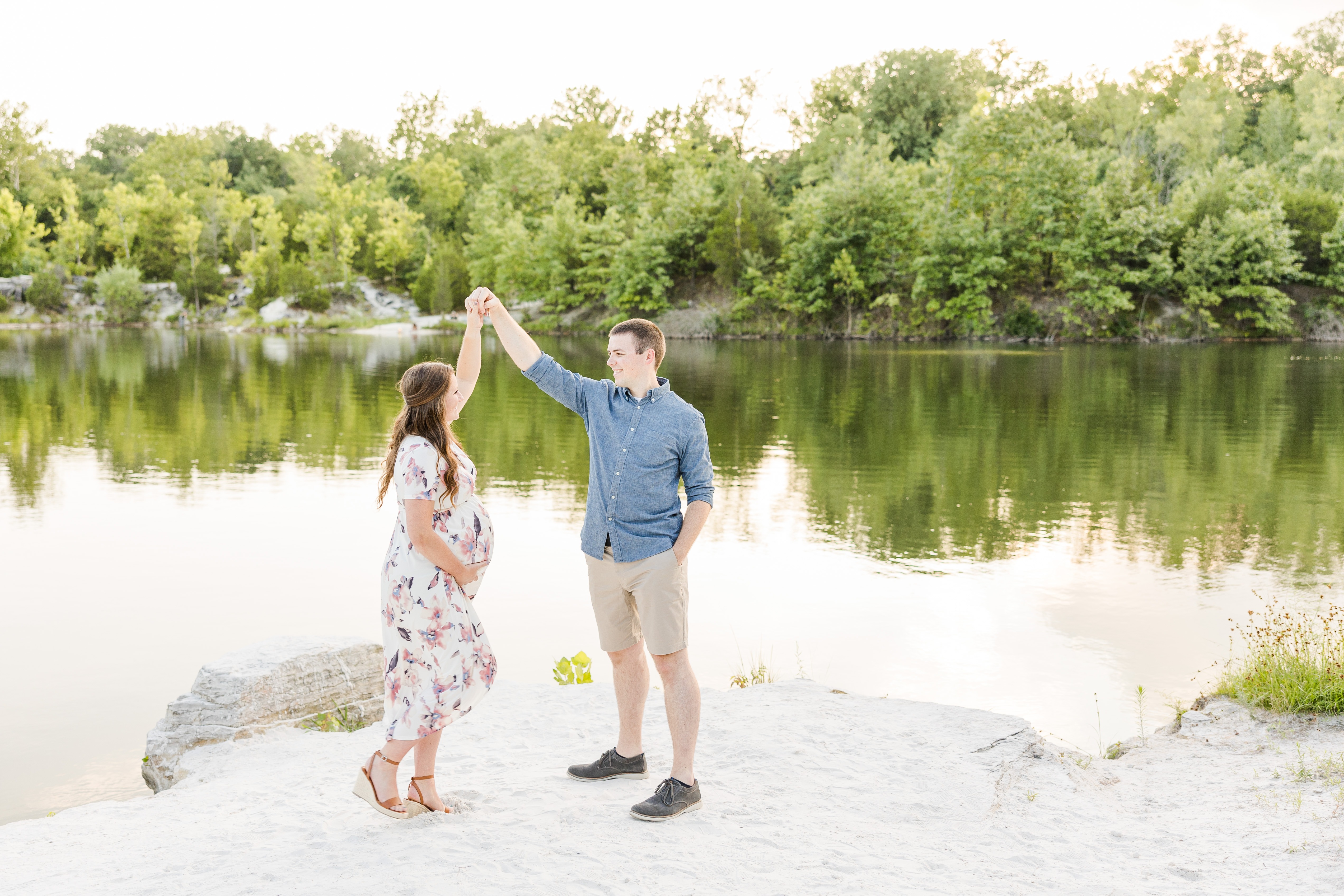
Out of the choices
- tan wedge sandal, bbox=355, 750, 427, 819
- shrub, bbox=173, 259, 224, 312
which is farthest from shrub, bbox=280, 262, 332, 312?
tan wedge sandal, bbox=355, 750, 427, 819

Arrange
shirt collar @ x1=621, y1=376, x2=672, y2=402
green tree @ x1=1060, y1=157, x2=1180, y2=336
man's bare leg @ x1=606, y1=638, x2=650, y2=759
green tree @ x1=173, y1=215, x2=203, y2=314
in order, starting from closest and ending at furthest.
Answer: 1. shirt collar @ x1=621, y1=376, x2=672, y2=402
2. man's bare leg @ x1=606, y1=638, x2=650, y2=759
3. green tree @ x1=1060, y1=157, x2=1180, y2=336
4. green tree @ x1=173, y1=215, x2=203, y2=314

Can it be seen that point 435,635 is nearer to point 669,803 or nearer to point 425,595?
point 425,595

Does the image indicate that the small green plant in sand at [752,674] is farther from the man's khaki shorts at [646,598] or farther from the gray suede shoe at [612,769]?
the man's khaki shorts at [646,598]

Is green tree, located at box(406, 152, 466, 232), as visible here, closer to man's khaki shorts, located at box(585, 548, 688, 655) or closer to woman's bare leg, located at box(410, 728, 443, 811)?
man's khaki shorts, located at box(585, 548, 688, 655)

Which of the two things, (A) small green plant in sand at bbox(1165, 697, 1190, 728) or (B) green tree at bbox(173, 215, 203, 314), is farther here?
(B) green tree at bbox(173, 215, 203, 314)

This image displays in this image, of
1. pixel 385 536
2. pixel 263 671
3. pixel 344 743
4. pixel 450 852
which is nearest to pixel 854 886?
pixel 450 852

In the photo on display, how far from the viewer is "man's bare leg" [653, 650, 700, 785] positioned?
4383 millimetres

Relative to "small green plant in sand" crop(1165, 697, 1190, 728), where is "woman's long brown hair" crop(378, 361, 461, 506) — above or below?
above

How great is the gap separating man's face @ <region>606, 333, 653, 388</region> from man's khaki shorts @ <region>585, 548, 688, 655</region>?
2.46 ft

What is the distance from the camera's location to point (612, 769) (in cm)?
480

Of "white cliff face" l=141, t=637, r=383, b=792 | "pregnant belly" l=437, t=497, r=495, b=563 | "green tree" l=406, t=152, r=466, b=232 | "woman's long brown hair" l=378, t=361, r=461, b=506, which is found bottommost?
"white cliff face" l=141, t=637, r=383, b=792

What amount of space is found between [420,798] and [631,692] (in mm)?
1009

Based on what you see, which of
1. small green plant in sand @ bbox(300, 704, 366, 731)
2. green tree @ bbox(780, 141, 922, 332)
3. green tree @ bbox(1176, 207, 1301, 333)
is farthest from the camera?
green tree @ bbox(780, 141, 922, 332)

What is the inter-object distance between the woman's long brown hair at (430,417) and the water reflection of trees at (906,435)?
815 cm
